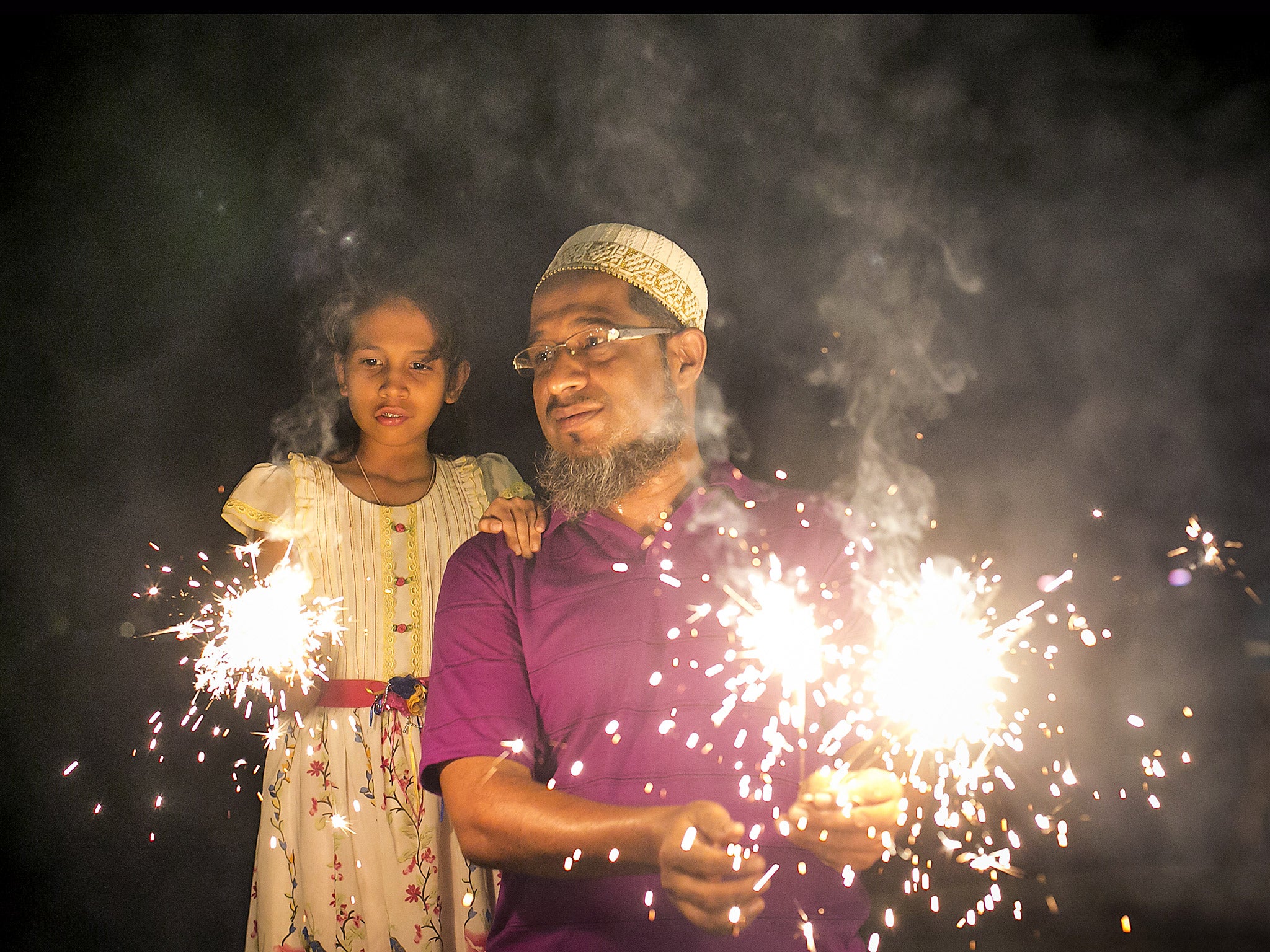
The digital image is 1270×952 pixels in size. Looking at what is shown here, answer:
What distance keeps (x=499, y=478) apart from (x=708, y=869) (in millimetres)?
1019

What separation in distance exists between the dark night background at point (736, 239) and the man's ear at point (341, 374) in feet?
0.50

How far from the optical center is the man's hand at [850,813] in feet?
4.76

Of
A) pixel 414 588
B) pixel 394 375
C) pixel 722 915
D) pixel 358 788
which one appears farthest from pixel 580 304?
pixel 722 915

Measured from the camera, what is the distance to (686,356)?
202cm

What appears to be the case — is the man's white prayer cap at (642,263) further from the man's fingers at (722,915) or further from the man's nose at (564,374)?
the man's fingers at (722,915)

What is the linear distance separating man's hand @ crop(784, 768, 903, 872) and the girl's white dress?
2.45 ft

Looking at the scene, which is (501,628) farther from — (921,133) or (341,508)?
(921,133)

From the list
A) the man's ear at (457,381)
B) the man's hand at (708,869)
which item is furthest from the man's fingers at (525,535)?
the man's hand at (708,869)

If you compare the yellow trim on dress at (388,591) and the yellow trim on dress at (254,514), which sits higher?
the yellow trim on dress at (254,514)

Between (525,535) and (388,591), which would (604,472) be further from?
(388,591)

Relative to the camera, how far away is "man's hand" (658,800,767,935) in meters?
1.36

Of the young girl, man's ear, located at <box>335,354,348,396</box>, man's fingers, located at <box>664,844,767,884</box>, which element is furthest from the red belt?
man's fingers, located at <box>664,844,767,884</box>

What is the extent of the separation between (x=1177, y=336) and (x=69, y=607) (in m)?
2.79

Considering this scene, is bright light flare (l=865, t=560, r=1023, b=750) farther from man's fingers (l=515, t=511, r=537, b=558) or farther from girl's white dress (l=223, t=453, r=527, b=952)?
girl's white dress (l=223, t=453, r=527, b=952)
